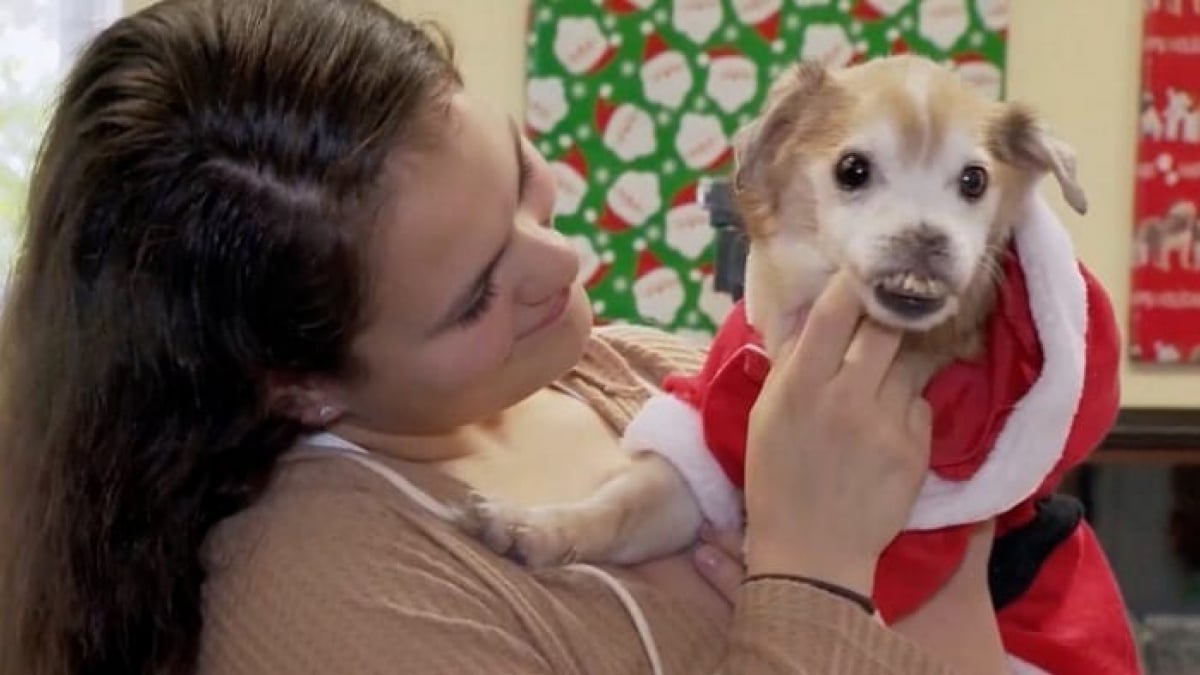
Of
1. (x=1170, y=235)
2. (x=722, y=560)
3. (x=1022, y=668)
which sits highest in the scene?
(x=722, y=560)

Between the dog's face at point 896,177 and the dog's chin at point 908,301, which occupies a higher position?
the dog's face at point 896,177

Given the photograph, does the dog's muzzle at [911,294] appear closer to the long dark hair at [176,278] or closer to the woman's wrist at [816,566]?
the woman's wrist at [816,566]

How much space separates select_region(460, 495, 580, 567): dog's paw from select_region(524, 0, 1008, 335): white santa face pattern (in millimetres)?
1554

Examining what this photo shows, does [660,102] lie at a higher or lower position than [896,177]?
lower

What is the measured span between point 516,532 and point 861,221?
12.6 inches

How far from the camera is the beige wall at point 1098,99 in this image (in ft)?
8.71

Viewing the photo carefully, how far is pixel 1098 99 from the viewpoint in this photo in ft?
8.75

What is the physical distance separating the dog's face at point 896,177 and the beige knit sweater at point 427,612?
242mm

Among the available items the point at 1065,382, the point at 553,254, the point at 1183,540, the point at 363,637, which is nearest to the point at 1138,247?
the point at 1183,540

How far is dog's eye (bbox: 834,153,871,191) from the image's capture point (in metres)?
1.20

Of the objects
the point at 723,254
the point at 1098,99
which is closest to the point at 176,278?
the point at 723,254

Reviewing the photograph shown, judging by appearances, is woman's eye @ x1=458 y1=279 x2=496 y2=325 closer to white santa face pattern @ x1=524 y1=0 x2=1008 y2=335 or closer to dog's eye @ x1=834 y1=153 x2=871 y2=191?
dog's eye @ x1=834 y1=153 x2=871 y2=191

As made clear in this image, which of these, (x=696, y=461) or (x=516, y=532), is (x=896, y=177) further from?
(x=516, y=532)

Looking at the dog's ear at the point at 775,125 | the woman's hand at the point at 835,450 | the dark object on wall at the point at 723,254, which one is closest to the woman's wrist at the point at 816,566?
the woman's hand at the point at 835,450
